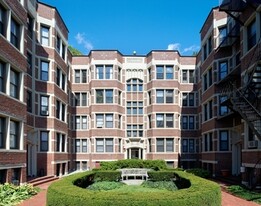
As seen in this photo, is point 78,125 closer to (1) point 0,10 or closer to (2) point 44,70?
(2) point 44,70

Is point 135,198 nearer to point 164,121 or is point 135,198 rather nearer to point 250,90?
point 250,90

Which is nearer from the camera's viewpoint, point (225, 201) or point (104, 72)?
point (225, 201)

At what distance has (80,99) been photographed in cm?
3694

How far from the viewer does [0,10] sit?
16.3 m

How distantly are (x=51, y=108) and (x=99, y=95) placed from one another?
358 inches

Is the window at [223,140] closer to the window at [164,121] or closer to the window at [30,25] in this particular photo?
the window at [164,121]

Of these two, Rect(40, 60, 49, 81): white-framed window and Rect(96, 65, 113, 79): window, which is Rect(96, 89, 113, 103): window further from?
Rect(40, 60, 49, 81): white-framed window

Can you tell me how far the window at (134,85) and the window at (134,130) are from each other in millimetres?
4117

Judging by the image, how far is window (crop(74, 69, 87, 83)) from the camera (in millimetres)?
36906

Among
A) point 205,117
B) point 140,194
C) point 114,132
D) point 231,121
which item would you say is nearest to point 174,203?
point 140,194

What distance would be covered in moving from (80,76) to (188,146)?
14549 millimetres

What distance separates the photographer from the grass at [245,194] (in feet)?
49.3

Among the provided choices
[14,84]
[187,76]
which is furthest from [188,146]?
[14,84]

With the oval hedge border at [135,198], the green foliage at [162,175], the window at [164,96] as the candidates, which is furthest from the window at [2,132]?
the window at [164,96]
